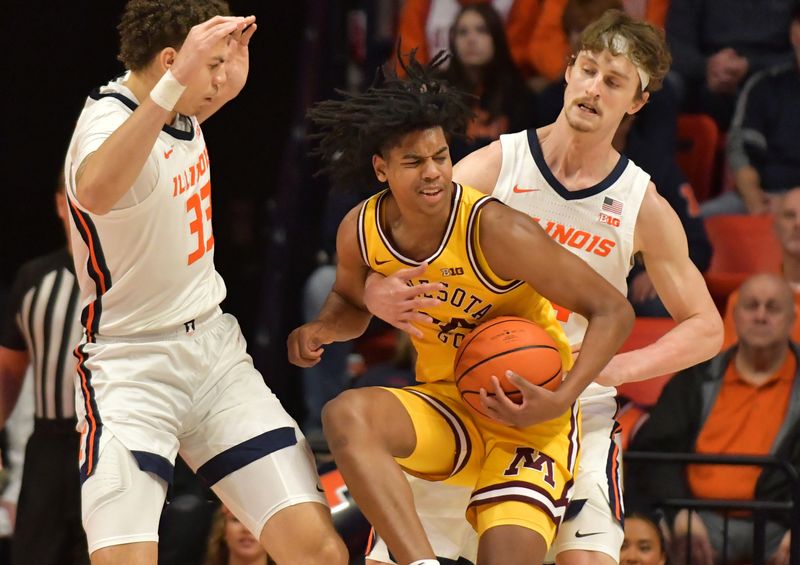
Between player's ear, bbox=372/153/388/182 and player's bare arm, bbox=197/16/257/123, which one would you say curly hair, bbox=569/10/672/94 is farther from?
player's bare arm, bbox=197/16/257/123

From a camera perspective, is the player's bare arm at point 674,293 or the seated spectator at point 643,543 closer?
the player's bare arm at point 674,293

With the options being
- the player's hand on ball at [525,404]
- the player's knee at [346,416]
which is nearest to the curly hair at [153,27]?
the player's knee at [346,416]

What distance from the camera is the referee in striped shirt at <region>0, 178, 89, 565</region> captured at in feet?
20.5

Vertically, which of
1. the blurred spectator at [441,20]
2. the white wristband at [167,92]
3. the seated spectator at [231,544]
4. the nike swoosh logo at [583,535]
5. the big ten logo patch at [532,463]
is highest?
the white wristband at [167,92]

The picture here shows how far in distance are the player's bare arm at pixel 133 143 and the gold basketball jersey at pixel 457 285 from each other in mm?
702

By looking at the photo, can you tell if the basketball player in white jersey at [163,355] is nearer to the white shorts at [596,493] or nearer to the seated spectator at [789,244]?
the white shorts at [596,493]

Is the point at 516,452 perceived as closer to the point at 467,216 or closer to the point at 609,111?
the point at 467,216

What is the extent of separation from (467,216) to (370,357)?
3699 mm

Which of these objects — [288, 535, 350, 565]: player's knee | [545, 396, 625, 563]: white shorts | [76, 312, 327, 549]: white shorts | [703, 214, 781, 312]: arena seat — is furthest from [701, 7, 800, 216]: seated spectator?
[288, 535, 350, 565]: player's knee

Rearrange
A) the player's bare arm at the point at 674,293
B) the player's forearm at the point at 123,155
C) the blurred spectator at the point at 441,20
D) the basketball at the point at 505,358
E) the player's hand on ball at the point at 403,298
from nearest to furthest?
the player's forearm at the point at 123,155
the basketball at the point at 505,358
the player's hand on ball at the point at 403,298
the player's bare arm at the point at 674,293
the blurred spectator at the point at 441,20

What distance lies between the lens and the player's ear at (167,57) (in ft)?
14.9

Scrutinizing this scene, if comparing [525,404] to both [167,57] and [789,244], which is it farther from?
[789,244]

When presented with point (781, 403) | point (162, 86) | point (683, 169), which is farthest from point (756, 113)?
point (162, 86)

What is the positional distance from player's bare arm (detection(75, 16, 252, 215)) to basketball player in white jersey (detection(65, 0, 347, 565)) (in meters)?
0.02
